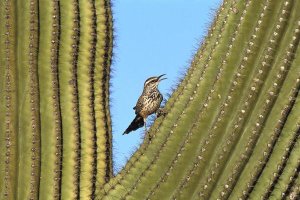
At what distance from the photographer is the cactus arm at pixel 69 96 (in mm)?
4785

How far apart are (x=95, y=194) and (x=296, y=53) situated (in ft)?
4.59

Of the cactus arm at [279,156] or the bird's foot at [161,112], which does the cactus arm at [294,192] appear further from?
the bird's foot at [161,112]

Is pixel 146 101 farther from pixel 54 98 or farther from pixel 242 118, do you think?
pixel 242 118

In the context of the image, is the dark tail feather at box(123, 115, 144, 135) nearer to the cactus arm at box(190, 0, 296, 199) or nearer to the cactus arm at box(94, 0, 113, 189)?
the cactus arm at box(94, 0, 113, 189)

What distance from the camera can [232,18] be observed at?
4.50 m

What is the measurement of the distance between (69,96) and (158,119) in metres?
0.54

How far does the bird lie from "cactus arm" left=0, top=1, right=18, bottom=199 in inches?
34.6

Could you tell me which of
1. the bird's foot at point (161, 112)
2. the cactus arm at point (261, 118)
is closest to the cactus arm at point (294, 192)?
the cactus arm at point (261, 118)

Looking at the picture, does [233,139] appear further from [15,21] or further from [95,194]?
[15,21]

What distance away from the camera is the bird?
18.4 feet

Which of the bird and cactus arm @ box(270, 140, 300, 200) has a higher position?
the bird

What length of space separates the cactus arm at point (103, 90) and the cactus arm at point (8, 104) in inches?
18.5

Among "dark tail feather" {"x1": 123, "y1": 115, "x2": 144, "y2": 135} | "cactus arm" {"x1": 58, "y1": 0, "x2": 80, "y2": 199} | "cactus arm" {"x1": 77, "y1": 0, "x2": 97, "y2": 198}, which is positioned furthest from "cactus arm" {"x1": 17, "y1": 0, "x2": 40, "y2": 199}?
"dark tail feather" {"x1": 123, "y1": 115, "x2": 144, "y2": 135}

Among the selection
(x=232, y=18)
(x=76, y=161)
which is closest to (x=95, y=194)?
(x=76, y=161)
